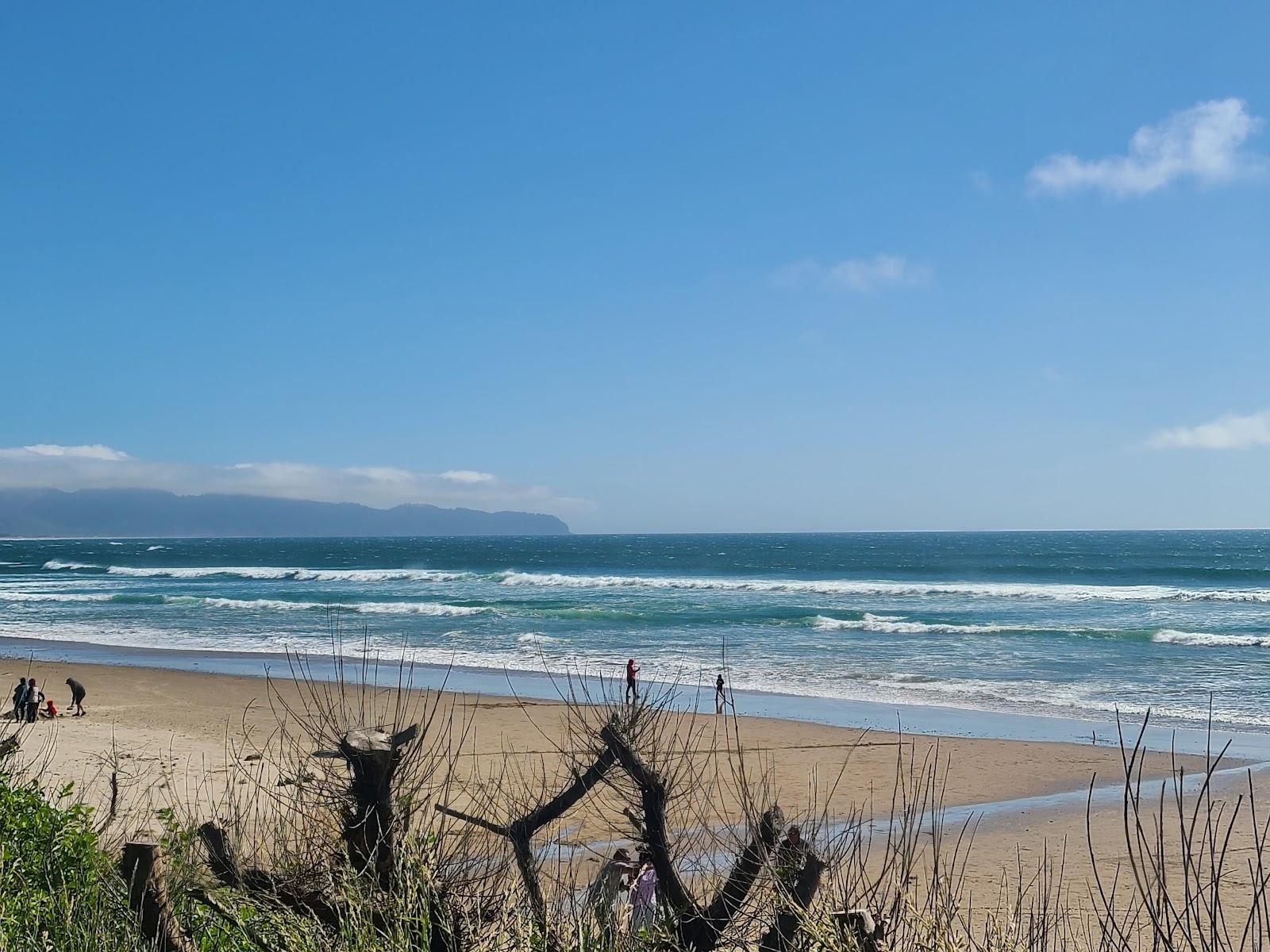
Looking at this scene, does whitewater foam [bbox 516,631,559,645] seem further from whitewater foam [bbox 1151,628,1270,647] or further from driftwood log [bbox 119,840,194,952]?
driftwood log [bbox 119,840,194,952]

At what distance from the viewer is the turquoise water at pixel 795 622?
24844 mm

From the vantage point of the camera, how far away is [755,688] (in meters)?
24.3

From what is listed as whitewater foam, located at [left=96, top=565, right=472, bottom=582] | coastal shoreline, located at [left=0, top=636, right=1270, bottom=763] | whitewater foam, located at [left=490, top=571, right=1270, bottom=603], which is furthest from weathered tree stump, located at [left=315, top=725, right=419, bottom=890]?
whitewater foam, located at [left=96, top=565, right=472, bottom=582]

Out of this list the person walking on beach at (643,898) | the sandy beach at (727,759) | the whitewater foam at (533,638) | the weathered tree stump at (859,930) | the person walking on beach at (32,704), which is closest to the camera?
the weathered tree stump at (859,930)

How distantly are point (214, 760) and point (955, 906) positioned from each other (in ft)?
45.5

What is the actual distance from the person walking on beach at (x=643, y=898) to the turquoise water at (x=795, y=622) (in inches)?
99.7

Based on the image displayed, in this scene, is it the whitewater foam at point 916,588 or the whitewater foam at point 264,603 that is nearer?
the whitewater foam at point 264,603

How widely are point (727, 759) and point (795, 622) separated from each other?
27107 mm

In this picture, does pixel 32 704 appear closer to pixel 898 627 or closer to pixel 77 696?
pixel 77 696

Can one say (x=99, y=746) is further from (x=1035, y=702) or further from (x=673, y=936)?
(x=1035, y=702)

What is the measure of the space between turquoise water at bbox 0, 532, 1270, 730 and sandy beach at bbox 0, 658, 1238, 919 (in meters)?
Answer: 2.49

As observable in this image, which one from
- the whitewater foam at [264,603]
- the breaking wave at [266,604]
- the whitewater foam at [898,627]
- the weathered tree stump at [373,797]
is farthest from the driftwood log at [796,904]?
the breaking wave at [266,604]

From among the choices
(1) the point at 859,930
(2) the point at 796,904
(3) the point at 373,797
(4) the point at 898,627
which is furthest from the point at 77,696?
(4) the point at 898,627

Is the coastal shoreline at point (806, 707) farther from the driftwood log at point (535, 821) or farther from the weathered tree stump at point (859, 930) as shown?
the weathered tree stump at point (859, 930)
